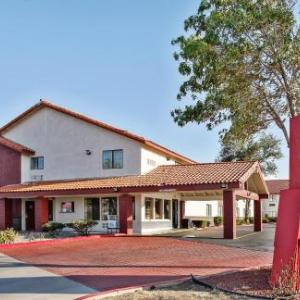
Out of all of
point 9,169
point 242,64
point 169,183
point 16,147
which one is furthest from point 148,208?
point 242,64

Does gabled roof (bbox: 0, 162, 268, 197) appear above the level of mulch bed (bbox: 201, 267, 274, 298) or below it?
above

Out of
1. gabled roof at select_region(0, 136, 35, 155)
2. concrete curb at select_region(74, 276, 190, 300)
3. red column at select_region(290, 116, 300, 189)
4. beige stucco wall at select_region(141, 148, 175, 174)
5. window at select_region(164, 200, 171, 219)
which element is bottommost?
concrete curb at select_region(74, 276, 190, 300)

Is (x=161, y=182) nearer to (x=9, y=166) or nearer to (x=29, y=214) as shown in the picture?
(x=29, y=214)

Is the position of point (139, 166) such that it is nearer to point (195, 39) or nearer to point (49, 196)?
point (49, 196)

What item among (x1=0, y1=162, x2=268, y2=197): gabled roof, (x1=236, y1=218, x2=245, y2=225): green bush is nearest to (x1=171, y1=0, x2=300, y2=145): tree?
(x1=0, y1=162, x2=268, y2=197): gabled roof

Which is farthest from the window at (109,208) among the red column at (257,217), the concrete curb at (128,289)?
the concrete curb at (128,289)

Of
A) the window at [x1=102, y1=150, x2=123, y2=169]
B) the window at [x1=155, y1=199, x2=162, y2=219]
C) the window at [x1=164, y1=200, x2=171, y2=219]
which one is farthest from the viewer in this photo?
the window at [x1=164, y1=200, x2=171, y2=219]

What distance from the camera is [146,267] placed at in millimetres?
15875

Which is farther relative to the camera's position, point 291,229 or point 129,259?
point 129,259

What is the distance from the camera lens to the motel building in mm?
29328

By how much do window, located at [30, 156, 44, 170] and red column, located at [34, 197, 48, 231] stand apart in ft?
11.0

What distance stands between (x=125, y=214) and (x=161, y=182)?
9.53ft

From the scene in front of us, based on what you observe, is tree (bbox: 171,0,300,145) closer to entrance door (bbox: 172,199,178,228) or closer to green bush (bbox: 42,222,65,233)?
green bush (bbox: 42,222,65,233)

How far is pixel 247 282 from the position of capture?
12.0 meters
